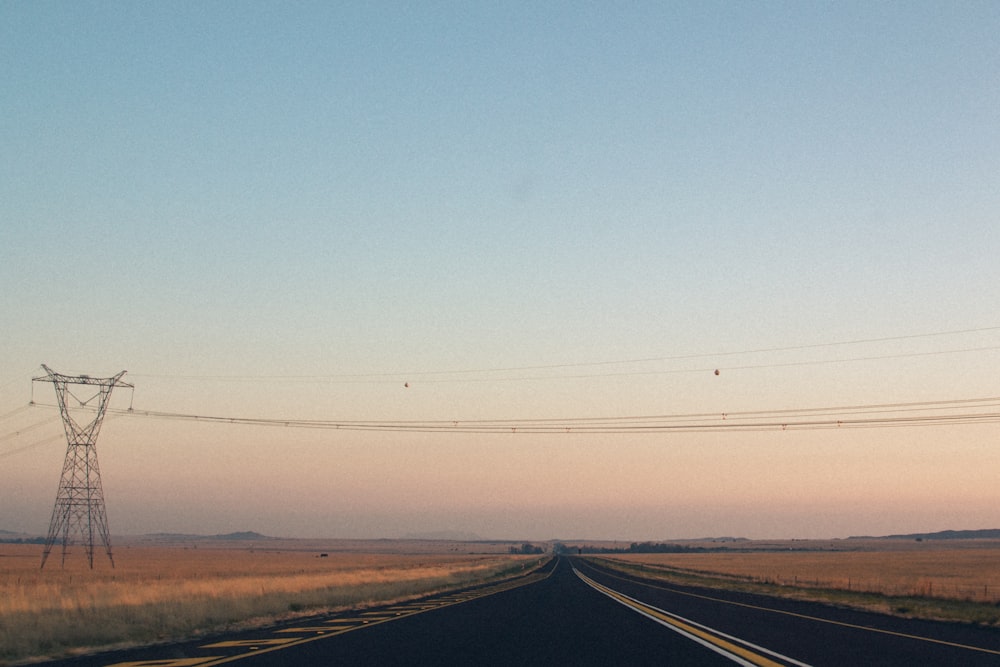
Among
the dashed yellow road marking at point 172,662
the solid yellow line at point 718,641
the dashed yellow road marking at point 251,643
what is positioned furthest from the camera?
the dashed yellow road marking at point 251,643

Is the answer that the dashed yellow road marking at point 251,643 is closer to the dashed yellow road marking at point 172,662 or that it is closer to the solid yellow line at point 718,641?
the dashed yellow road marking at point 172,662

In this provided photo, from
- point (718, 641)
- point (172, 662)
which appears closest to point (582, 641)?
point (718, 641)

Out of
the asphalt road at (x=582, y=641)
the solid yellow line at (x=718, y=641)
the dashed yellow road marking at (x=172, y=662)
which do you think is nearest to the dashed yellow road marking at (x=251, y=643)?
the asphalt road at (x=582, y=641)

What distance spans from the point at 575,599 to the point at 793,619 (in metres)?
13.1

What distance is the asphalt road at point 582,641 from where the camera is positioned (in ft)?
49.2

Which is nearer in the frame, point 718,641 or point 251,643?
point 251,643

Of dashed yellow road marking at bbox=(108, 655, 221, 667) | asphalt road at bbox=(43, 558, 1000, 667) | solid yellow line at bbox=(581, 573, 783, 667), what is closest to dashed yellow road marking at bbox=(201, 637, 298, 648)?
asphalt road at bbox=(43, 558, 1000, 667)

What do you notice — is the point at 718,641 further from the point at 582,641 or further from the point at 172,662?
the point at 172,662

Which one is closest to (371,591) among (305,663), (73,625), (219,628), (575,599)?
(575,599)

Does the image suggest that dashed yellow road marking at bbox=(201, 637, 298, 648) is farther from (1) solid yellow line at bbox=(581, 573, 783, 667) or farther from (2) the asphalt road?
(1) solid yellow line at bbox=(581, 573, 783, 667)

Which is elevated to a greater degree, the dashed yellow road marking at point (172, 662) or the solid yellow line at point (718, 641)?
the solid yellow line at point (718, 641)

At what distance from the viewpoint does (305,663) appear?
1400 centimetres

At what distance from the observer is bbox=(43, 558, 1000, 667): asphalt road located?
15008mm

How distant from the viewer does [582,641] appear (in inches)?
736
